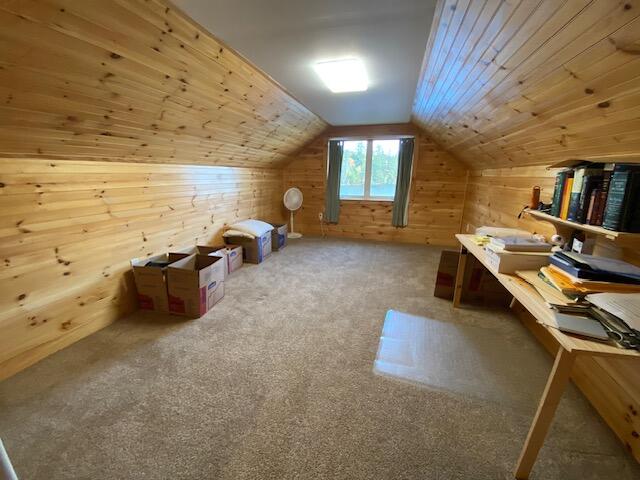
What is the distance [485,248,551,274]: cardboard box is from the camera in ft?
5.45

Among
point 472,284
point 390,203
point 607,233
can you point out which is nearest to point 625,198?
point 607,233

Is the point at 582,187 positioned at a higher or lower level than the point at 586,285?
higher

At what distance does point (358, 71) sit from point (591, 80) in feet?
5.19

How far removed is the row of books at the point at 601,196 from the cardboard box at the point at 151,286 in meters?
2.97

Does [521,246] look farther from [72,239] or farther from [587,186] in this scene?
[72,239]

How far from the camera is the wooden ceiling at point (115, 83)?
1171 millimetres

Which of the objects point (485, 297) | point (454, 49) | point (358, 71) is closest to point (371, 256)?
point (485, 297)

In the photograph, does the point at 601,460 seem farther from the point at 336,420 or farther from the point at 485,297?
the point at 485,297

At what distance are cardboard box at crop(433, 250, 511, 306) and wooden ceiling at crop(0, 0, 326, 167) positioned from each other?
98.2 inches

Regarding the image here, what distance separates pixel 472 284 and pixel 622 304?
1.77m

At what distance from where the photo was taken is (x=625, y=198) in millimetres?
1253

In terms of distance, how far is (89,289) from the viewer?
213 centimetres

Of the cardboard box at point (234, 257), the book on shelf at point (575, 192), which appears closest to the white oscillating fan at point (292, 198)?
the cardboard box at point (234, 257)

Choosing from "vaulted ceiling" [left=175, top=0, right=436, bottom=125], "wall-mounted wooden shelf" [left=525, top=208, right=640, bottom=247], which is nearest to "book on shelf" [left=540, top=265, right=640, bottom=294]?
"wall-mounted wooden shelf" [left=525, top=208, right=640, bottom=247]
